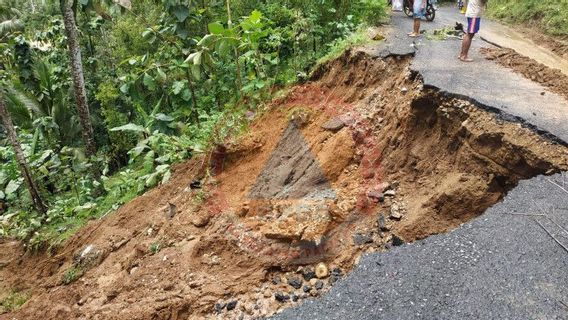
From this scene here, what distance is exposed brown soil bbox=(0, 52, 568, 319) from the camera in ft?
13.0

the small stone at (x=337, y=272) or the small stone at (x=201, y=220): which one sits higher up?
the small stone at (x=337, y=272)

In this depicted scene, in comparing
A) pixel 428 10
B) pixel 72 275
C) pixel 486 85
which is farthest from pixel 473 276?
pixel 428 10

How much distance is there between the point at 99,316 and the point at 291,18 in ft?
23.3

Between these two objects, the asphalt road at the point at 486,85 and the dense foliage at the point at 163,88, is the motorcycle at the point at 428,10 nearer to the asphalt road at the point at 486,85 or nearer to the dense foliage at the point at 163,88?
the dense foliage at the point at 163,88

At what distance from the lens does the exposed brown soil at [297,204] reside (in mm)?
3949

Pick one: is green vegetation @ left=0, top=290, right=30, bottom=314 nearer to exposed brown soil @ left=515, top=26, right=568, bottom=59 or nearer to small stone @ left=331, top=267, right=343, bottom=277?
small stone @ left=331, top=267, right=343, bottom=277

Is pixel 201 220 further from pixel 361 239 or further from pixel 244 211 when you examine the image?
pixel 361 239

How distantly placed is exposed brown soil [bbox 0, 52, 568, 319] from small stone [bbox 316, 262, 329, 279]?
1.7 inches

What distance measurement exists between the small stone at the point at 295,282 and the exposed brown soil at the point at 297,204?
0.18 feet

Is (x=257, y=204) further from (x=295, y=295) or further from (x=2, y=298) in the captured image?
(x=2, y=298)

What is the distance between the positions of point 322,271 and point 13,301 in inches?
217

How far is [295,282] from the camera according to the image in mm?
3801

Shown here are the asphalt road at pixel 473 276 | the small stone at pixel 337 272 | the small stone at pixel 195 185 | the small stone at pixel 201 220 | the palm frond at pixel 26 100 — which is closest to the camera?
the asphalt road at pixel 473 276

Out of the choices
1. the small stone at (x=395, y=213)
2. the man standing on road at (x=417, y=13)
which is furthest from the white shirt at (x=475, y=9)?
the small stone at (x=395, y=213)
